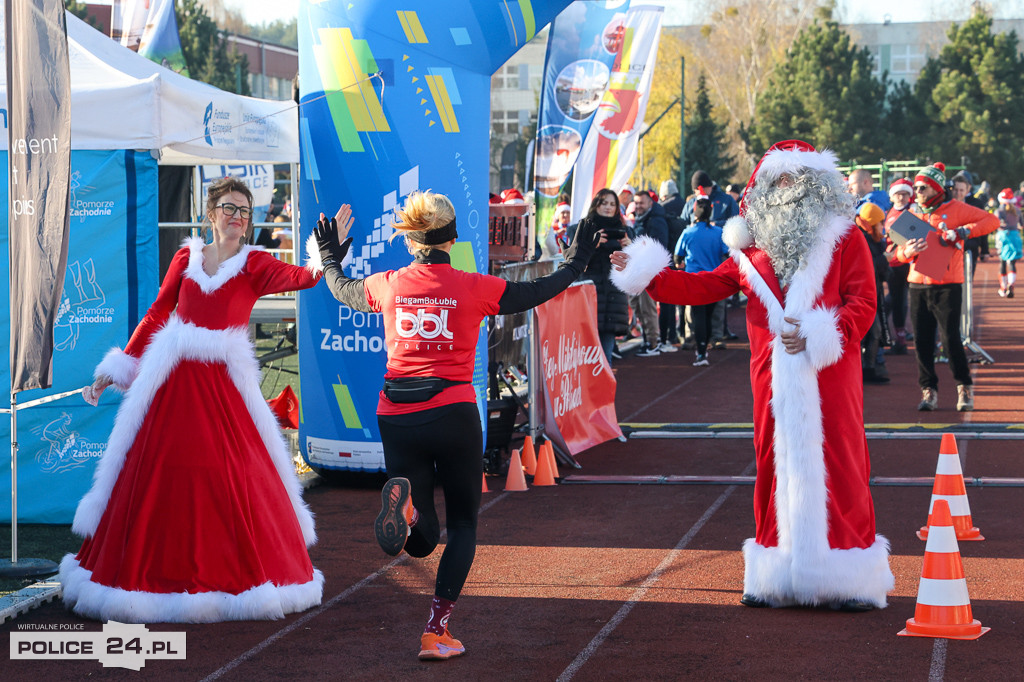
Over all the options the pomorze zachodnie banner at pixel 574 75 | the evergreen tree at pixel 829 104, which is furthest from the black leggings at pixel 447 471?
the evergreen tree at pixel 829 104

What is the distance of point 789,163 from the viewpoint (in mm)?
5707

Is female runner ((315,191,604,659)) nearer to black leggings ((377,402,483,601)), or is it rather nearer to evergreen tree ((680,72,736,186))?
black leggings ((377,402,483,601))

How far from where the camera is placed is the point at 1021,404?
11766 mm

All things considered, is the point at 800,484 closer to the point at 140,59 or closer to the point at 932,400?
the point at 140,59

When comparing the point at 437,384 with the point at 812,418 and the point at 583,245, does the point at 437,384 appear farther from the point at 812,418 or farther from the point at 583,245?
the point at 812,418

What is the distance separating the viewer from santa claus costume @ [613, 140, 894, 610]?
18.0 feet

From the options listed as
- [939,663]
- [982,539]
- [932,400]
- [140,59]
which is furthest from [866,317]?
[932,400]

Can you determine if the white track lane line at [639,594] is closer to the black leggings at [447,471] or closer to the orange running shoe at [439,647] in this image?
the orange running shoe at [439,647]

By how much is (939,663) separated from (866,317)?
5.17 feet

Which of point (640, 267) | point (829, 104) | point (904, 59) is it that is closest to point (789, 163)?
point (640, 267)

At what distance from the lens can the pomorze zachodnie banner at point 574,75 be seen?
15.0m

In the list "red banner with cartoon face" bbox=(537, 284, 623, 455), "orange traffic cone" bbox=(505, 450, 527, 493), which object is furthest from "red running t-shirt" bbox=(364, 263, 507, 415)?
"red banner with cartoon face" bbox=(537, 284, 623, 455)

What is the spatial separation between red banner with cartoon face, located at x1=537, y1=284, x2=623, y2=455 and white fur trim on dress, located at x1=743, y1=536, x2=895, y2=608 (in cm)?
384

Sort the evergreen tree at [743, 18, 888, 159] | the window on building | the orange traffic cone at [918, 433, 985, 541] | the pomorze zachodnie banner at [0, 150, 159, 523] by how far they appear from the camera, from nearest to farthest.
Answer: the orange traffic cone at [918, 433, 985, 541], the pomorze zachodnie banner at [0, 150, 159, 523], the evergreen tree at [743, 18, 888, 159], the window on building
